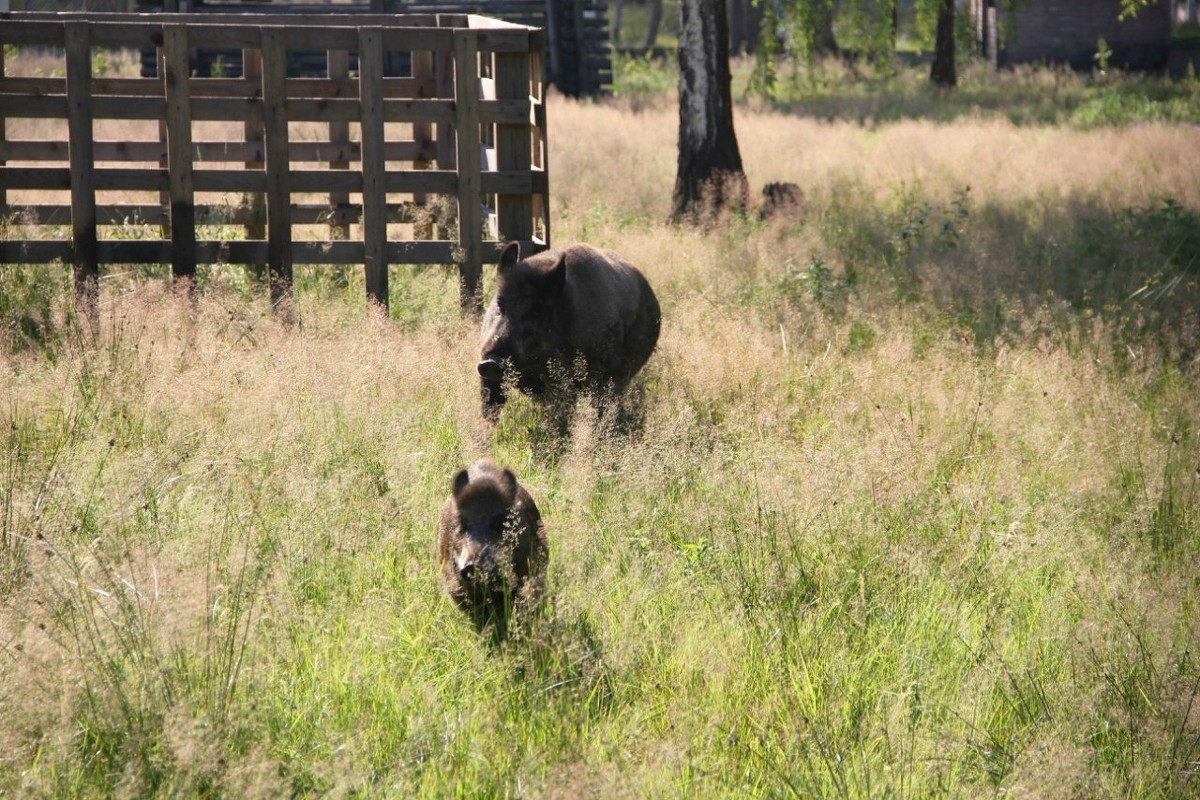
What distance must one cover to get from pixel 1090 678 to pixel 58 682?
3166mm

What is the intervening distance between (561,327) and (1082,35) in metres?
33.4

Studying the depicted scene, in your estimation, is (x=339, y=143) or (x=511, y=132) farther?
(x=339, y=143)

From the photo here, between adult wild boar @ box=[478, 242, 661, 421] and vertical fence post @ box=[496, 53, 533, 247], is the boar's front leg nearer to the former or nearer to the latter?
adult wild boar @ box=[478, 242, 661, 421]

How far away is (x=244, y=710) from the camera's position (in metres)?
3.80

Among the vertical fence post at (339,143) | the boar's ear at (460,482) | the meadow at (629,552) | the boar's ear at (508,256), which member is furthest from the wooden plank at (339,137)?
the boar's ear at (460,482)

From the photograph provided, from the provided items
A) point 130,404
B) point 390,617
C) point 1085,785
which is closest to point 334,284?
point 130,404

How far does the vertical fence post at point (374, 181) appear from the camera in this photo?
9.03 meters

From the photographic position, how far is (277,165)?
29.5 ft

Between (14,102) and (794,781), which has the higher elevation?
(14,102)

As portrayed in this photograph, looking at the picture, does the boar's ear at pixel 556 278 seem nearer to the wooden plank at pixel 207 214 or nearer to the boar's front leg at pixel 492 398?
the boar's front leg at pixel 492 398

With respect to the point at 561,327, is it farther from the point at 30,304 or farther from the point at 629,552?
the point at 30,304

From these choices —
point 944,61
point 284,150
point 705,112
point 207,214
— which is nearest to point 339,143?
point 207,214

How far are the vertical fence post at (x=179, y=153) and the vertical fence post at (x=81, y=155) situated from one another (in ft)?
1.63

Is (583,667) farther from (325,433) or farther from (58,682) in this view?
→ (325,433)
